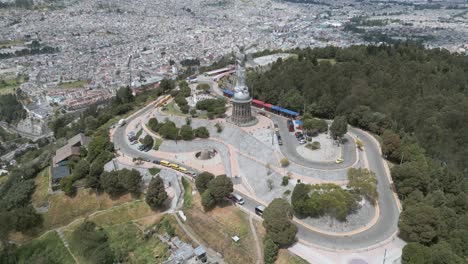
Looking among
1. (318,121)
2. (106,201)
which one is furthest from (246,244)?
(318,121)

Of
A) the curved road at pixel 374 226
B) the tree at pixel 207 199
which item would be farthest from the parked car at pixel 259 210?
the tree at pixel 207 199

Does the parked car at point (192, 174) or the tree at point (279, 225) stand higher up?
the tree at point (279, 225)

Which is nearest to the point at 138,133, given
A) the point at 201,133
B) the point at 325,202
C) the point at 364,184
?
the point at 201,133

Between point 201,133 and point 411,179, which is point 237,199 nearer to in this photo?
point 201,133

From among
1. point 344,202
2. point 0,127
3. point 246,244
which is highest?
point 344,202

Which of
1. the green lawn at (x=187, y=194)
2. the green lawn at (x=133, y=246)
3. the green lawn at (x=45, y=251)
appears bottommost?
the green lawn at (x=45, y=251)

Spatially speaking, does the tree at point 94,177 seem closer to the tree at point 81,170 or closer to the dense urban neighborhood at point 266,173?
the dense urban neighborhood at point 266,173

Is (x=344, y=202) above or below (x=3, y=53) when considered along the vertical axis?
above

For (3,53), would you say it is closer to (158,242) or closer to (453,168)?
(158,242)
